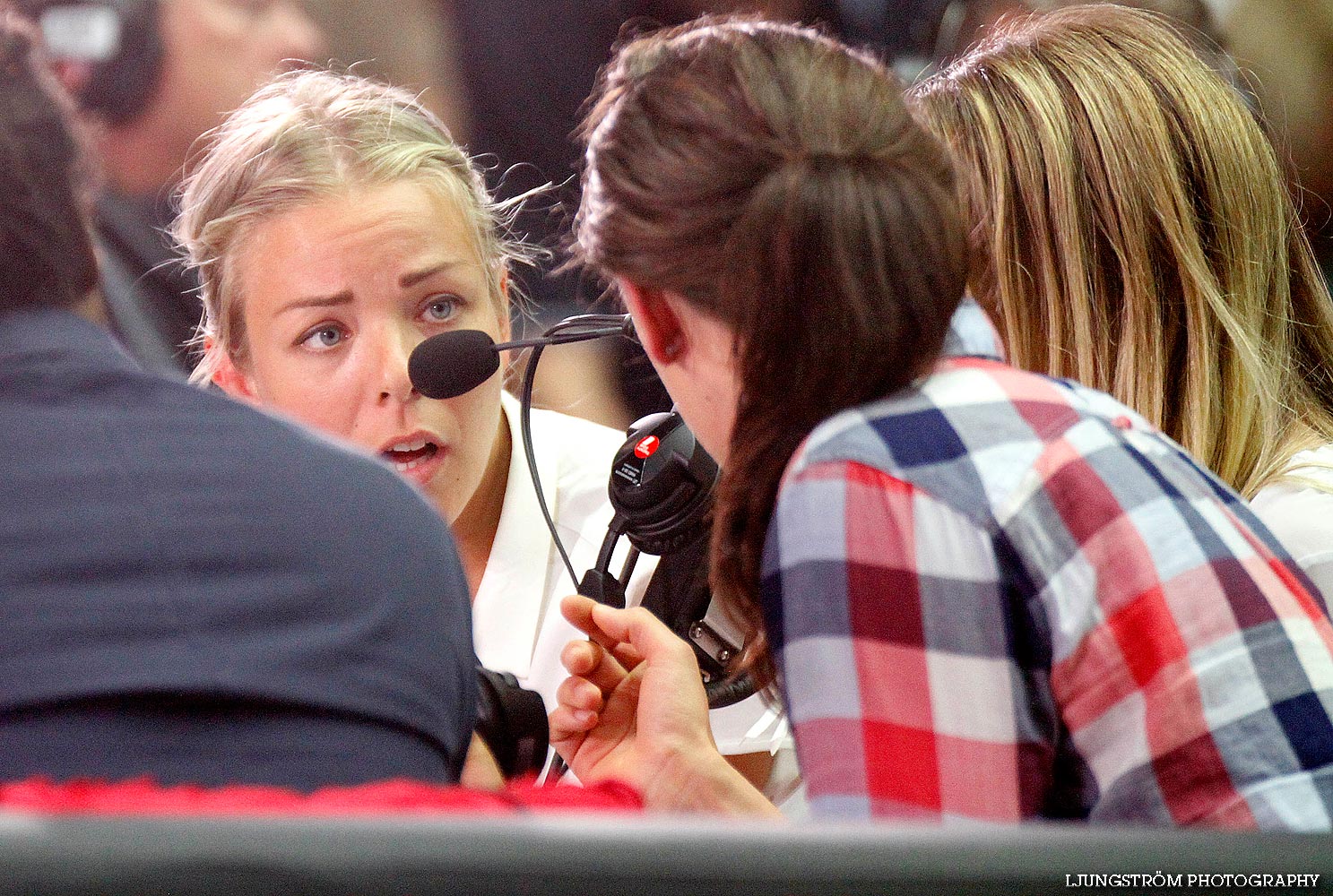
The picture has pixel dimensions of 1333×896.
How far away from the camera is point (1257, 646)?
2.16 ft

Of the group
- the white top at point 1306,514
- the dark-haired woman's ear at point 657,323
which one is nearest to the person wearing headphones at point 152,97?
the dark-haired woman's ear at point 657,323

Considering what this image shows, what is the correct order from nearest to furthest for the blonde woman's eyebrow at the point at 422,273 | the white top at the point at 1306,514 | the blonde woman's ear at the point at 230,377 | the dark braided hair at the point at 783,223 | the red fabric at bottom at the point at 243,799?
the red fabric at bottom at the point at 243,799, the dark braided hair at the point at 783,223, the blonde woman's ear at the point at 230,377, the blonde woman's eyebrow at the point at 422,273, the white top at the point at 1306,514

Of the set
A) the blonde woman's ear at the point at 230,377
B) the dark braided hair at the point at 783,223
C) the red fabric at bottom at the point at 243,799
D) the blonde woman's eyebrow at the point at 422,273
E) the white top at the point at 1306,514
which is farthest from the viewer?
the white top at the point at 1306,514

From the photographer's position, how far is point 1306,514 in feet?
3.38

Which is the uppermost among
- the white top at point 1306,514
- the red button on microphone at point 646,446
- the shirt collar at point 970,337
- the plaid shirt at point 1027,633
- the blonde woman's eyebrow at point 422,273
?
the shirt collar at point 970,337

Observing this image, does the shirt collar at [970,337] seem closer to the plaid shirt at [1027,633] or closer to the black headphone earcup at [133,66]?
the plaid shirt at [1027,633]

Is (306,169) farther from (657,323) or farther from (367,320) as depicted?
(657,323)

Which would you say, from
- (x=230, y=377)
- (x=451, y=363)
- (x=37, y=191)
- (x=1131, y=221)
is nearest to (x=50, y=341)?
(x=37, y=191)

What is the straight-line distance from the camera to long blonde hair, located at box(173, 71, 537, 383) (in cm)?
85

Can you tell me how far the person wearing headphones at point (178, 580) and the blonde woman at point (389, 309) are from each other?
16cm

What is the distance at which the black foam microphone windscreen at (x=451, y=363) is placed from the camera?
2.80 ft

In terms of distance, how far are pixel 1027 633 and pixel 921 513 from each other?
83 mm

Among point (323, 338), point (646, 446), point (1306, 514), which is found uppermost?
point (323, 338)

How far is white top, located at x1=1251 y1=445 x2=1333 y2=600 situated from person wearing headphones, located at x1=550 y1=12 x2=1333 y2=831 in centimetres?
33
